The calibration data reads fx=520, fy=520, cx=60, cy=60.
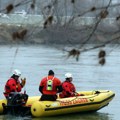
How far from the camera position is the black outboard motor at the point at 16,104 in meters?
14.2

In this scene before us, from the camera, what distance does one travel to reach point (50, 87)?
46.3 ft

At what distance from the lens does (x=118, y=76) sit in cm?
2839

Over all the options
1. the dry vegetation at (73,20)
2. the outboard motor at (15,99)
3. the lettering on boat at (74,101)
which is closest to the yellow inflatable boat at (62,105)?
the lettering on boat at (74,101)

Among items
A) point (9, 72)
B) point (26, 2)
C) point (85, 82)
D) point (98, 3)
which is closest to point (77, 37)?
point (98, 3)

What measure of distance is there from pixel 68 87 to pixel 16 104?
1554mm

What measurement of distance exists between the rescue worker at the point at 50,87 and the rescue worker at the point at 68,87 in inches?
16.6

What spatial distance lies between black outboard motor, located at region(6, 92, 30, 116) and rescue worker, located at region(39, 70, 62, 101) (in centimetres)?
58

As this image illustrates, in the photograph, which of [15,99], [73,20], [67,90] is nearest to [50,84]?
[67,90]

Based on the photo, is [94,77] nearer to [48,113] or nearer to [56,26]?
[48,113]

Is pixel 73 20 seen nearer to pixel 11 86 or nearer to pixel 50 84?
pixel 50 84

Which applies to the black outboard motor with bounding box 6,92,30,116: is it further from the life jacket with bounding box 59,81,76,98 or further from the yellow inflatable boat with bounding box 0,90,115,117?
the life jacket with bounding box 59,81,76,98

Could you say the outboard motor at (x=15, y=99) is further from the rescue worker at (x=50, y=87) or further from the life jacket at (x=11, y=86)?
the rescue worker at (x=50, y=87)

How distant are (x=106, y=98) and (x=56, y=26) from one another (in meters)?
11.7

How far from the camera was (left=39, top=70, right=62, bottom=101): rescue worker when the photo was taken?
46.4 ft
